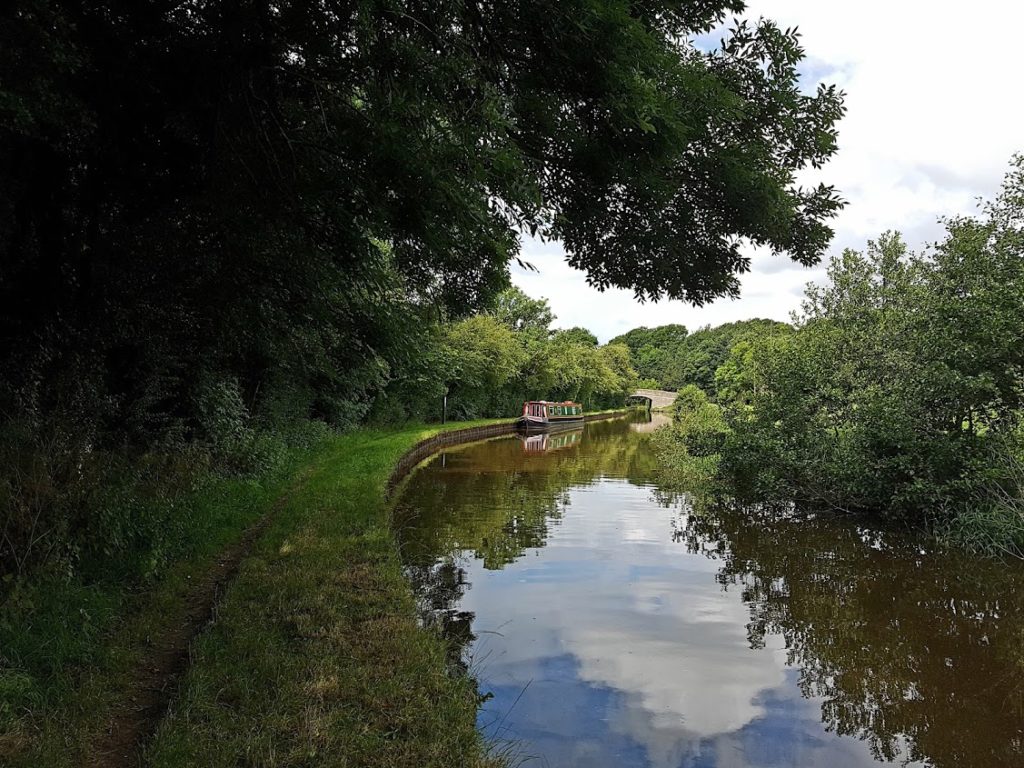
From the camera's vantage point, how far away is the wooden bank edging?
14672 millimetres

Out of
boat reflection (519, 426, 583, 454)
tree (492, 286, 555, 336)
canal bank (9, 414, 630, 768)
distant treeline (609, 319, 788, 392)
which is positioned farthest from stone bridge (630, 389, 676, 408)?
canal bank (9, 414, 630, 768)

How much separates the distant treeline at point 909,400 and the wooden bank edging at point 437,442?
6.82m

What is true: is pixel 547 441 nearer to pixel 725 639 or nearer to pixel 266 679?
pixel 725 639

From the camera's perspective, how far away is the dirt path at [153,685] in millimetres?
3244

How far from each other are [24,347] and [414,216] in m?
3.85

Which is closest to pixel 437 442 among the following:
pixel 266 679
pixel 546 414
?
pixel 546 414

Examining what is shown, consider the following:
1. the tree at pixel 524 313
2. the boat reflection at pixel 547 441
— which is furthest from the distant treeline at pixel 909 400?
the tree at pixel 524 313

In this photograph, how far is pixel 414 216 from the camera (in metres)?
3.84

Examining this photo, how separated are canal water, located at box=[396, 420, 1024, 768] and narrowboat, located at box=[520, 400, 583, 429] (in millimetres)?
22661

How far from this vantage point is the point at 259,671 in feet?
13.0

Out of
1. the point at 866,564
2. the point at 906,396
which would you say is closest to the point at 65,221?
the point at 866,564

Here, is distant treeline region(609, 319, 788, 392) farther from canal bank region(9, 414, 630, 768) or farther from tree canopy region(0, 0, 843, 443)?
canal bank region(9, 414, 630, 768)

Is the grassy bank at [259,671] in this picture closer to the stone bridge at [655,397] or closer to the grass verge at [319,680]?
the grass verge at [319,680]

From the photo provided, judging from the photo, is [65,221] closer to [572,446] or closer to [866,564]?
[866,564]
